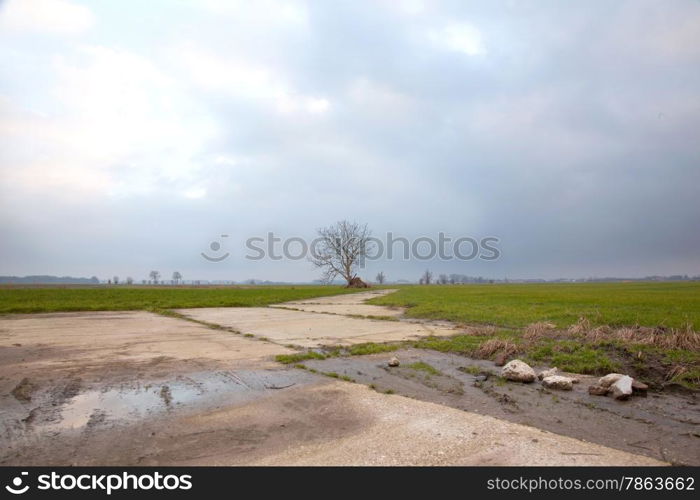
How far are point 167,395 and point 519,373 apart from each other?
212 inches

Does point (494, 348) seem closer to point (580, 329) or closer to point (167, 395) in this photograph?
point (580, 329)

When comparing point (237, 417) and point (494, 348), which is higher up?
point (237, 417)

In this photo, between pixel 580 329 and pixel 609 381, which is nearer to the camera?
pixel 609 381

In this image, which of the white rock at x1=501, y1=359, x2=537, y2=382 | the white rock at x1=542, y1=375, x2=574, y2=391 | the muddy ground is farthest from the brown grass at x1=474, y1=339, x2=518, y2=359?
the white rock at x1=542, y1=375, x2=574, y2=391

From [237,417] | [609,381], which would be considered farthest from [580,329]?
[237,417]

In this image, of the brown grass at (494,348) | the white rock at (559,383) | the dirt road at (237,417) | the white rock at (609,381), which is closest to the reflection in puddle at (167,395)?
the dirt road at (237,417)

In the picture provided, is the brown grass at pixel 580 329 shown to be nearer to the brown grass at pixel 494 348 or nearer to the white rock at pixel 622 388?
the brown grass at pixel 494 348

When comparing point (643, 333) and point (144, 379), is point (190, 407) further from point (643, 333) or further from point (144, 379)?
point (643, 333)

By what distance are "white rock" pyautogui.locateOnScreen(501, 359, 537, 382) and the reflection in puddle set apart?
3333 millimetres

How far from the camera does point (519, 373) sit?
6395mm

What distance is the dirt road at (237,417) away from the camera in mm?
3514

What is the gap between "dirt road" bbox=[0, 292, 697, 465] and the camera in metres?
3.51
